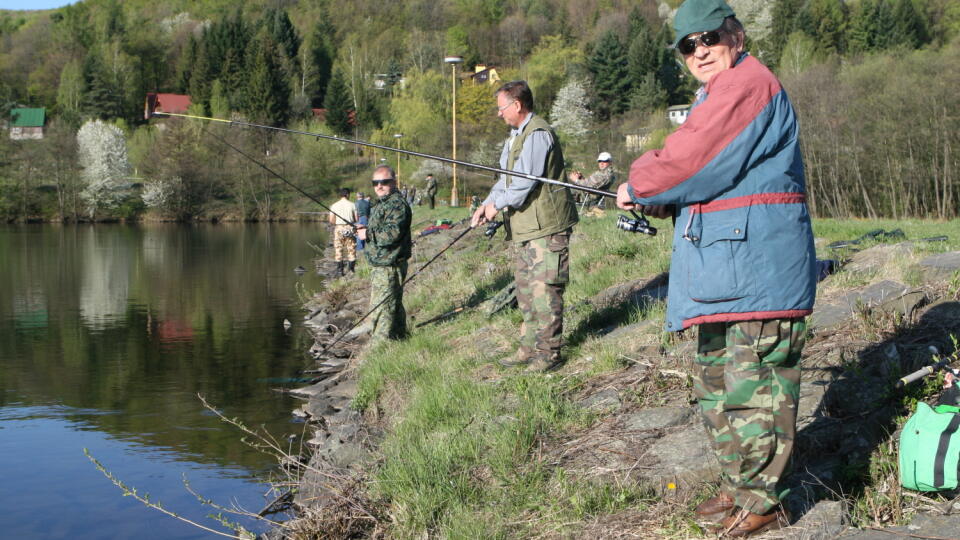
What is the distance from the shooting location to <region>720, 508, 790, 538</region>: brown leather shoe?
3.71 meters

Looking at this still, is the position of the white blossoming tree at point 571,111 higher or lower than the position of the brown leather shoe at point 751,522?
higher

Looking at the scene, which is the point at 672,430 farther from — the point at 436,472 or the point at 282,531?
the point at 282,531

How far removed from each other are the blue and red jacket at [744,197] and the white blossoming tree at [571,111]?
3191 inches

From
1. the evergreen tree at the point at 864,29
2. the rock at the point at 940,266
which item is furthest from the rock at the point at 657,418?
the evergreen tree at the point at 864,29

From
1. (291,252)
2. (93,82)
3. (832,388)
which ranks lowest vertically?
(291,252)

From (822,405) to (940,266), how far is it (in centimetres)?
259

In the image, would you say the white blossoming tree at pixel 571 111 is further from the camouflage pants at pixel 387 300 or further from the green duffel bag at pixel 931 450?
the green duffel bag at pixel 931 450

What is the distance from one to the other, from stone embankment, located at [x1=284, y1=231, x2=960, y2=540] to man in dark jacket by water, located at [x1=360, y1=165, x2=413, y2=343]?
2587mm

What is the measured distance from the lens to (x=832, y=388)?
490 cm

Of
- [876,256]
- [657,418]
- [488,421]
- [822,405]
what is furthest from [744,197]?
[876,256]

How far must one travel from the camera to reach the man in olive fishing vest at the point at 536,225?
6.71 meters

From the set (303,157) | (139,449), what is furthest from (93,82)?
(139,449)

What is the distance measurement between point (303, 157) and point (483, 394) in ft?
238

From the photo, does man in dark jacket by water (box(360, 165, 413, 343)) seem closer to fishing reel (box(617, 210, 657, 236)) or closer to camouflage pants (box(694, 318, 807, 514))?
fishing reel (box(617, 210, 657, 236))
